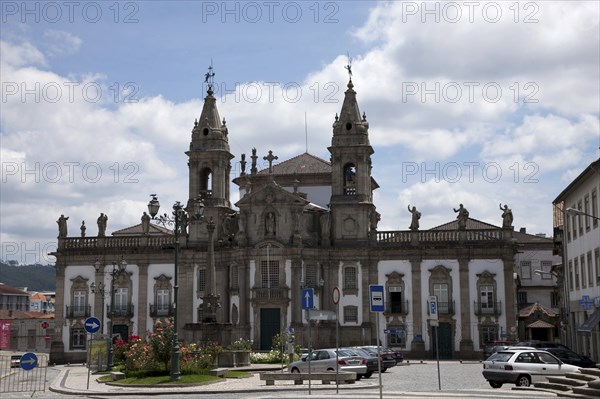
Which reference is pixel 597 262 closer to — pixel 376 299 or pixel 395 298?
pixel 395 298

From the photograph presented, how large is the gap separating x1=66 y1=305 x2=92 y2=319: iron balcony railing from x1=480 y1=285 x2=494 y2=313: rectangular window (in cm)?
2948

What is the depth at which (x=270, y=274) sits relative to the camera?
60.4 m

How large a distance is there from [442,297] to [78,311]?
2772 cm

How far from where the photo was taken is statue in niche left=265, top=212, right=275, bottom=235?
201 ft

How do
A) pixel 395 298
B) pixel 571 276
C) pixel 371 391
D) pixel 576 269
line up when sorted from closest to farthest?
pixel 371 391, pixel 576 269, pixel 571 276, pixel 395 298

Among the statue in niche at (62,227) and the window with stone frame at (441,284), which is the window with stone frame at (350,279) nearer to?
the window with stone frame at (441,284)

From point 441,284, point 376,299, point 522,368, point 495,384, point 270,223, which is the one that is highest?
point 270,223

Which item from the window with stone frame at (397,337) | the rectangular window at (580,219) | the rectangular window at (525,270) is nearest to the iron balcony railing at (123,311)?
the window with stone frame at (397,337)

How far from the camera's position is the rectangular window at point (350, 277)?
201ft

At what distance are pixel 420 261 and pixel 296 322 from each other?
32.8 ft

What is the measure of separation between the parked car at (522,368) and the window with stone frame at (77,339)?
42510 millimetres

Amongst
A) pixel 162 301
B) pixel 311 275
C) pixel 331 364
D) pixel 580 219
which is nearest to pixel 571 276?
pixel 580 219

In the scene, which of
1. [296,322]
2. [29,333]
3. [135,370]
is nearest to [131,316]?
[296,322]

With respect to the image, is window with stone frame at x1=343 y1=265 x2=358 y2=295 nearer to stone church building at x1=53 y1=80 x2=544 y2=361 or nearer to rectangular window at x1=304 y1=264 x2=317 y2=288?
stone church building at x1=53 y1=80 x2=544 y2=361
